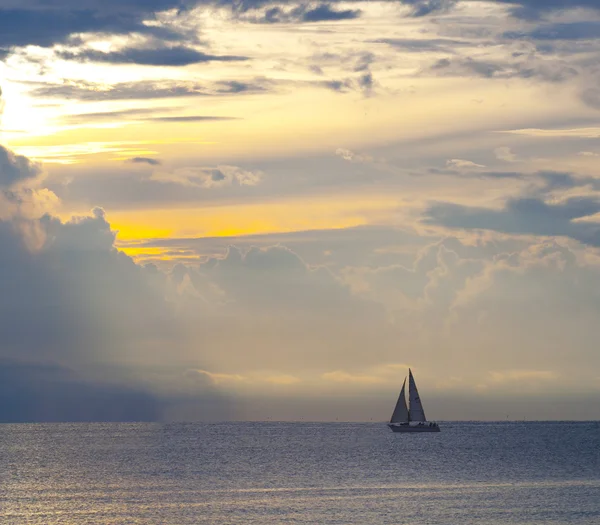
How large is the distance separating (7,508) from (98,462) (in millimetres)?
79252

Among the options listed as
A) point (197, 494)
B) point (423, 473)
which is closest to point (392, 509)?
point (197, 494)

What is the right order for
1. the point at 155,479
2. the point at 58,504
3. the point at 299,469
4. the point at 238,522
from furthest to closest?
the point at 299,469 → the point at 155,479 → the point at 58,504 → the point at 238,522

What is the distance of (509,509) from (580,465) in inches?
3034

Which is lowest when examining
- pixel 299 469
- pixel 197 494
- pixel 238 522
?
pixel 238 522

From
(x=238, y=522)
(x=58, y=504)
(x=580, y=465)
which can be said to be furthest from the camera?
(x=580, y=465)

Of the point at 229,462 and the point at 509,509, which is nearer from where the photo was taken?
the point at 509,509

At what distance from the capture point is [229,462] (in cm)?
19075

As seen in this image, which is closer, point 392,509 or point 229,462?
point 392,509

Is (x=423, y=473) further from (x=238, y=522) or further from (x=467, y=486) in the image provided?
(x=238, y=522)

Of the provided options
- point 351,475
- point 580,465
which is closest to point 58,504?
point 351,475

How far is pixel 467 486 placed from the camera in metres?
138

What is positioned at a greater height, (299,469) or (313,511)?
(299,469)

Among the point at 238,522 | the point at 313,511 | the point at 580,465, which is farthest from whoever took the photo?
the point at 580,465

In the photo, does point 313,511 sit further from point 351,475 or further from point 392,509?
point 351,475
